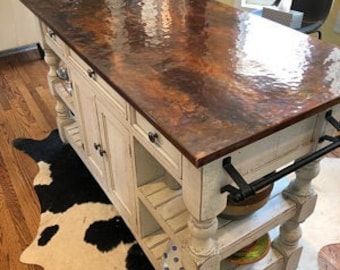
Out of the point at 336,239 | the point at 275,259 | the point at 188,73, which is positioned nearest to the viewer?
the point at 188,73

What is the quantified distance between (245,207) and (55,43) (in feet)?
4.07

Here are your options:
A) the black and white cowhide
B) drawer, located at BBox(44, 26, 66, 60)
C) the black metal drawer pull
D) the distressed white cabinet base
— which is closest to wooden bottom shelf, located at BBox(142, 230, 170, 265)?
the distressed white cabinet base

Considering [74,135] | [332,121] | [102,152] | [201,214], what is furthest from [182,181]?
[74,135]

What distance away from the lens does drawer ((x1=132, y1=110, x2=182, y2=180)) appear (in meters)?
1.00

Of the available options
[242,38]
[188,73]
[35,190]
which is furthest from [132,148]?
[35,190]

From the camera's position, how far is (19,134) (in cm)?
251

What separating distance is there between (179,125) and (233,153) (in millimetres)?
153

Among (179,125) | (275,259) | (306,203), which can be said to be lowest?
(275,259)

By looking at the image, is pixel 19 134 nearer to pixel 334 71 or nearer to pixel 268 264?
pixel 268 264

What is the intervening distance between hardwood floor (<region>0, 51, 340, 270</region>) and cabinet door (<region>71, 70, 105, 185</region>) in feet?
1.37

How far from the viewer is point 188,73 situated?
115 cm

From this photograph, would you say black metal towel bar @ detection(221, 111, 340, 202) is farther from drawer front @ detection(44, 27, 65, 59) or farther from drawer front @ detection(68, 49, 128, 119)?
drawer front @ detection(44, 27, 65, 59)

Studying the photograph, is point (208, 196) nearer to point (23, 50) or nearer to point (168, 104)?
point (168, 104)

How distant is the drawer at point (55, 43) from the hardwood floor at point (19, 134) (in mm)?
745
